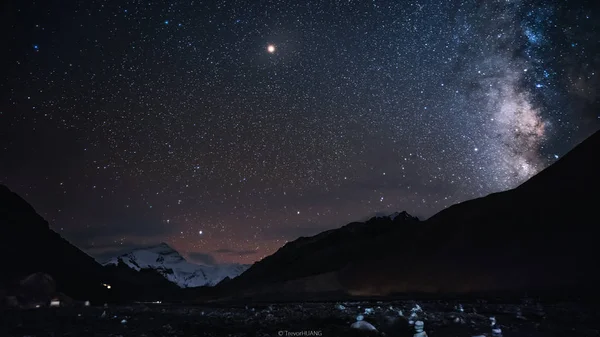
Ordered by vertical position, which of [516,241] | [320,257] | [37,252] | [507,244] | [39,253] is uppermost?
[37,252]

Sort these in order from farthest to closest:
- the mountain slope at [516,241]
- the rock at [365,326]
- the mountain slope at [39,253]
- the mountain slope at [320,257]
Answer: the mountain slope at [39,253] → the mountain slope at [320,257] → the mountain slope at [516,241] → the rock at [365,326]

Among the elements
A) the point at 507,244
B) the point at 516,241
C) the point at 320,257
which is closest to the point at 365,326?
the point at 516,241

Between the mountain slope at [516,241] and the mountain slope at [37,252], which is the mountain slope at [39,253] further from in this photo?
the mountain slope at [516,241]

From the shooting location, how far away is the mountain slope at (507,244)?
35188 millimetres

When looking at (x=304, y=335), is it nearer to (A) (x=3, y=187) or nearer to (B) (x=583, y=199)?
(B) (x=583, y=199)

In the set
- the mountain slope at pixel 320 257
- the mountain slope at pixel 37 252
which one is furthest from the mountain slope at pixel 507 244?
the mountain slope at pixel 37 252

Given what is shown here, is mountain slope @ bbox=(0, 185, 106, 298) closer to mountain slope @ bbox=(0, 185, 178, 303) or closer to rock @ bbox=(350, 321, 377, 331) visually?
mountain slope @ bbox=(0, 185, 178, 303)

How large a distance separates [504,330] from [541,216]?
35524mm

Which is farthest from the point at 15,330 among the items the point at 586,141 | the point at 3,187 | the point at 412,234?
the point at 3,187

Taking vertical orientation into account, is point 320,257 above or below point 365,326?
above

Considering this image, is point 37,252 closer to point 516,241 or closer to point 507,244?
point 507,244

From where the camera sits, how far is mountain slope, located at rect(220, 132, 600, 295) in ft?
115

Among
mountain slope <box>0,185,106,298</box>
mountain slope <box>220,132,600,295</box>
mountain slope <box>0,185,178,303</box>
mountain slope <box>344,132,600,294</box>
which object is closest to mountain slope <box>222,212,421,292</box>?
mountain slope <box>220,132,600,295</box>

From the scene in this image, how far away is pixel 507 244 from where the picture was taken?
4344cm
